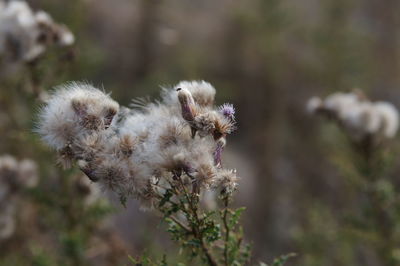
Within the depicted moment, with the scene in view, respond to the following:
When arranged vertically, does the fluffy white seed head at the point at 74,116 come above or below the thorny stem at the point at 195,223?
above

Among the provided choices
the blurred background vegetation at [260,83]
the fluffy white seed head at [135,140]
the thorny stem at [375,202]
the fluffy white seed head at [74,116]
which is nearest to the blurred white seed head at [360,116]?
the thorny stem at [375,202]

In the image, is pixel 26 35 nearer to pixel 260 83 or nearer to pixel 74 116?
pixel 74 116

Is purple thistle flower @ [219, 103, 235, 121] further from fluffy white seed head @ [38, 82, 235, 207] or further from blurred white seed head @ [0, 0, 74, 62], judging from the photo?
blurred white seed head @ [0, 0, 74, 62]

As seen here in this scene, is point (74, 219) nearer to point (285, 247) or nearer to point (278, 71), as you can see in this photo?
point (285, 247)

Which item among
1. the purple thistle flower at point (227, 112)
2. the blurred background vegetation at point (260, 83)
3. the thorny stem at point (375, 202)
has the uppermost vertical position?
the blurred background vegetation at point (260, 83)

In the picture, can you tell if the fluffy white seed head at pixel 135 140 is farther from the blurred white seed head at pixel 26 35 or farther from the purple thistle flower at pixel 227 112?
the blurred white seed head at pixel 26 35

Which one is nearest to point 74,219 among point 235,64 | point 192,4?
point 235,64

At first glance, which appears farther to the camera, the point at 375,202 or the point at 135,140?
the point at 375,202

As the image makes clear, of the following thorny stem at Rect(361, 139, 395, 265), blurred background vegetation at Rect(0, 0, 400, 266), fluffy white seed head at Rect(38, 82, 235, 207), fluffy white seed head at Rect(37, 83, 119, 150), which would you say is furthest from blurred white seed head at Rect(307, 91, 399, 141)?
fluffy white seed head at Rect(37, 83, 119, 150)

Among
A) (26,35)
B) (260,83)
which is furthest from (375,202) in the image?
(260,83)
